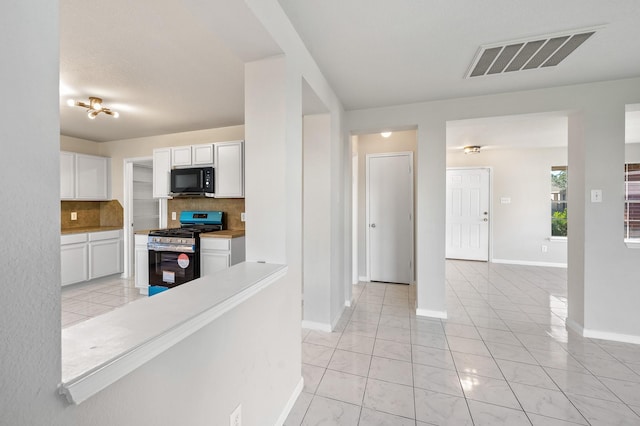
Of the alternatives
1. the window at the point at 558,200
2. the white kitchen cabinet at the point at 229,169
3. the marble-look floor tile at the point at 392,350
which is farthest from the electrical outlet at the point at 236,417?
the window at the point at 558,200

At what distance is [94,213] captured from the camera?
486cm

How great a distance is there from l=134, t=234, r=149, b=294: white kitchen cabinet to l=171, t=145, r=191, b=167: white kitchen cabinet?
3.71ft

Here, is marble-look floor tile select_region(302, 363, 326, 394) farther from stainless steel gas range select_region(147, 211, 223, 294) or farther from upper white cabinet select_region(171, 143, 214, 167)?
upper white cabinet select_region(171, 143, 214, 167)

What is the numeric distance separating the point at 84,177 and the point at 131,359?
5.11 metres

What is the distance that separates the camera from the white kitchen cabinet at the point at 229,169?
3695 millimetres

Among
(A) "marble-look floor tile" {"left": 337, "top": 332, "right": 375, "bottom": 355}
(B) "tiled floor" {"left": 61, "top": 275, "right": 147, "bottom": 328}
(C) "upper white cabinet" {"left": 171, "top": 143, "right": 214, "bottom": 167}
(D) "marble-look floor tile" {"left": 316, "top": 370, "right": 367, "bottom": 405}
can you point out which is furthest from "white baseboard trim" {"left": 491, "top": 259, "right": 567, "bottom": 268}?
(B) "tiled floor" {"left": 61, "top": 275, "right": 147, "bottom": 328}

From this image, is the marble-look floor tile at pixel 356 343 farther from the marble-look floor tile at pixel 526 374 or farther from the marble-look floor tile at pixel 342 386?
A: the marble-look floor tile at pixel 526 374

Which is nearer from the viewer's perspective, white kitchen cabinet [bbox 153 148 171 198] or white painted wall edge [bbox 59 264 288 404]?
white painted wall edge [bbox 59 264 288 404]

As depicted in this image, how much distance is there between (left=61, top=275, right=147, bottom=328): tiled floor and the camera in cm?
308

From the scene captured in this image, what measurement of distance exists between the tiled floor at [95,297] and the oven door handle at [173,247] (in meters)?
0.70

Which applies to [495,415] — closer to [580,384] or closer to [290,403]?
[580,384]

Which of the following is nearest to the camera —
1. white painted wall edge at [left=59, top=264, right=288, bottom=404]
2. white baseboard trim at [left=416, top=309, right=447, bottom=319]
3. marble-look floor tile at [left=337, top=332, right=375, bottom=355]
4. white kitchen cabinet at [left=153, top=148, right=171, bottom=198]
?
white painted wall edge at [left=59, top=264, right=288, bottom=404]

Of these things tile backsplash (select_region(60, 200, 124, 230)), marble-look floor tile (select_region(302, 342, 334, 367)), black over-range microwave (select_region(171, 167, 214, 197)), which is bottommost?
marble-look floor tile (select_region(302, 342, 334, 367))

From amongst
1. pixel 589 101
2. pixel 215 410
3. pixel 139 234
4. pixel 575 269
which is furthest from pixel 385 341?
pixel 139 234
